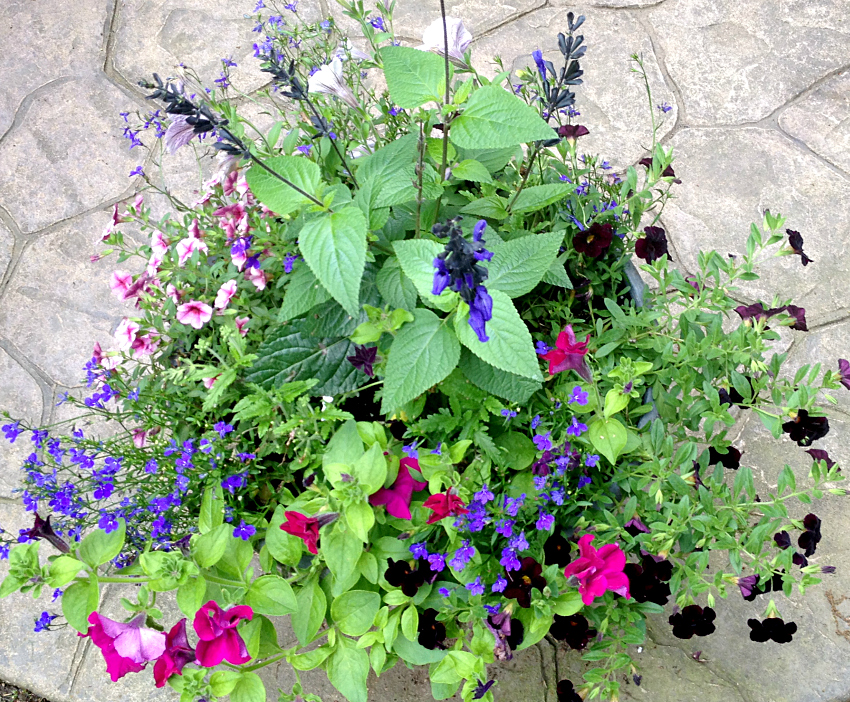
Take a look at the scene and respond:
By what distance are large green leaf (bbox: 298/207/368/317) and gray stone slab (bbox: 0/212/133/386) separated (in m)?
1.26

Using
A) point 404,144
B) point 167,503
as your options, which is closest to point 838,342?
point 404,144

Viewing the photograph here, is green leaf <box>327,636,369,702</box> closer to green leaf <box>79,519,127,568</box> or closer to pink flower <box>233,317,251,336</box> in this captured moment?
green leaf <box>79,519,127,568</box>

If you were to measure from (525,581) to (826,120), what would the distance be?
181cm

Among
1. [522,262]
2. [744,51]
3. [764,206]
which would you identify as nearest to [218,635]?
[522,262]

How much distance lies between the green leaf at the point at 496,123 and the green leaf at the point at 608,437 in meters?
0.46

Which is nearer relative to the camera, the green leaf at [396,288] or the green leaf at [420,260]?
the green leaf at [420,260]

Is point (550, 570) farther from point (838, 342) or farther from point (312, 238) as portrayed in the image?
point (838, 342)

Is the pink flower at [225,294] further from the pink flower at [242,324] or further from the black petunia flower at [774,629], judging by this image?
the black petunia flower at [774,629]

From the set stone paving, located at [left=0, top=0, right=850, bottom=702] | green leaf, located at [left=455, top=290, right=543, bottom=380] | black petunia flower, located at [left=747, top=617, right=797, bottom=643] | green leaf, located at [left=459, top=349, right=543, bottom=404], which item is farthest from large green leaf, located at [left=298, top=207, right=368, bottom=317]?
stone paving, located at [left=0, top=0, right=850, bottom=702]

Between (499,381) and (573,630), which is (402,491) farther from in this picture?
(573,630)

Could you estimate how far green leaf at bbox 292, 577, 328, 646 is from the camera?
1260 mm

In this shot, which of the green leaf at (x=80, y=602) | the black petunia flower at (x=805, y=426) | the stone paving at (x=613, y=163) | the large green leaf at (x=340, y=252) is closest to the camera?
the large green leaf at (x=340, y=252)

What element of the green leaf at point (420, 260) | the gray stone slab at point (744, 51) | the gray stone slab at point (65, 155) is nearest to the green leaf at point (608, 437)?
the green leaf at point (420, 260)

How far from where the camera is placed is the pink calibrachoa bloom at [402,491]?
1.24m
